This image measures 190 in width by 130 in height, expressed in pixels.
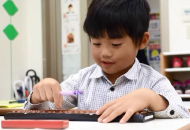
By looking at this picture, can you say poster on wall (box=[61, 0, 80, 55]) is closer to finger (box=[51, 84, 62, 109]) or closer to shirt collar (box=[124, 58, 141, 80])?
shirt collar (box=[124, 58, 141, 80])

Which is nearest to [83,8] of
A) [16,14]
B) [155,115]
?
[16,14]

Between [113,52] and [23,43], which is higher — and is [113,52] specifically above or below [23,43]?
below

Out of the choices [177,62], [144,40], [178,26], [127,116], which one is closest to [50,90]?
[127,116]

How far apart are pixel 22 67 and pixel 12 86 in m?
0.32

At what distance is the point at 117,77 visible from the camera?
1.19 m

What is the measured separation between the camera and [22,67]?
13.1ft

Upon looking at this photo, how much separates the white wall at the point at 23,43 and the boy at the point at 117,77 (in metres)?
2.57

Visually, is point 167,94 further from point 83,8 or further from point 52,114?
point 83,8

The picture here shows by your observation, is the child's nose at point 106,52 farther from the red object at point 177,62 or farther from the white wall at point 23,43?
the white wall at point 23,43

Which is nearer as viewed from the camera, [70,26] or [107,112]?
[107,112]

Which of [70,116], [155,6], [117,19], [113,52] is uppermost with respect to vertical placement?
[155,6]

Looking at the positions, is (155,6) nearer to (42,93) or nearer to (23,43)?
(23,43)

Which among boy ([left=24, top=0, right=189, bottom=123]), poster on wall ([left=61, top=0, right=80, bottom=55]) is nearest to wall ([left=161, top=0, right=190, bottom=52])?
poster on wall ([left=61, top=0, right=80, bottom=55])

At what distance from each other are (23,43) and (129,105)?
3.33 meters
